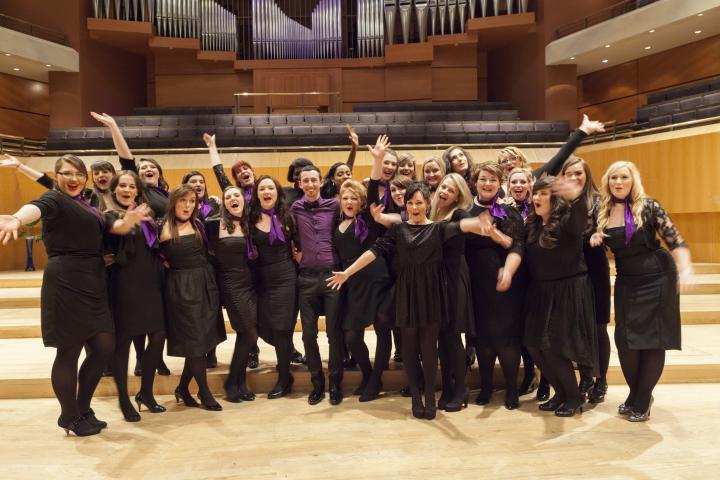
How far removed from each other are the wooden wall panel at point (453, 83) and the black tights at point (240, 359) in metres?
8.56

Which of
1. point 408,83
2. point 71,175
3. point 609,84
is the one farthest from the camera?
point 408,83

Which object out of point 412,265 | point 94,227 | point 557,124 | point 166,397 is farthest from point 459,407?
point 557,124

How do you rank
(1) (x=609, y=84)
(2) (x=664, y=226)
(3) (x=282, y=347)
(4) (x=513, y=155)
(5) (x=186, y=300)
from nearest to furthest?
(2) (x=664, y=226) < (5) (x=186, y=300) < (3) (x=282, y=347) < (4) (x=513, y=155) < (1) (x=609, y=84)

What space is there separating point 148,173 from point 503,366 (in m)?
2.15

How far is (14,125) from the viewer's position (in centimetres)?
1000

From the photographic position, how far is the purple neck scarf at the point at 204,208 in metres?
3.46

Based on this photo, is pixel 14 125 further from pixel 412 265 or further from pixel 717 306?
pixel 717 306

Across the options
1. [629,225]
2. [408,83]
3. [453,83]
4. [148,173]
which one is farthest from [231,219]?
[453,83]

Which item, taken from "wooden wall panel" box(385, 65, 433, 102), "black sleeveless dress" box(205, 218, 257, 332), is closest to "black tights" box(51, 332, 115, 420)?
"black sleeveless dress" box(205, 218, 257, 332)

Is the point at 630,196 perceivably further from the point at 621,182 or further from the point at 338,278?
the point at 338,278

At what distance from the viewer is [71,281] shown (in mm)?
2494

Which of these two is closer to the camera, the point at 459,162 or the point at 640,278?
the point at 640,278

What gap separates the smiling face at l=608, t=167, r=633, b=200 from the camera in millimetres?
2650

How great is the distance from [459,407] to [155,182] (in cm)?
203
